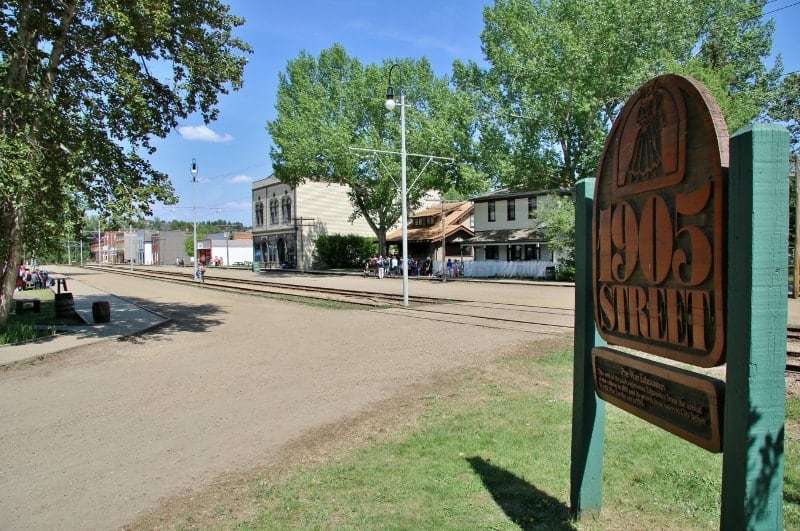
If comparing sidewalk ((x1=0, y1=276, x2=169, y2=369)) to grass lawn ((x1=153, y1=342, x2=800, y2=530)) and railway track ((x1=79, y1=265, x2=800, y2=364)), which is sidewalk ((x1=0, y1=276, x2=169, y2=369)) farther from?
grass lawn ((x1=153, y1=342, x2=800, y2=530))

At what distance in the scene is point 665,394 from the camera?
123 inches

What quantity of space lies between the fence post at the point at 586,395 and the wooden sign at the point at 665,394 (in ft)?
0.61

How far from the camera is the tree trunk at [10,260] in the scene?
46.5 ft

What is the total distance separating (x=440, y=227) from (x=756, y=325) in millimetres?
52502

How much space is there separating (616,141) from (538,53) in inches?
1280

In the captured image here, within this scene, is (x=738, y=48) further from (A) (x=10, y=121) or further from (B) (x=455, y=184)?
(A) (x=10, y=121)

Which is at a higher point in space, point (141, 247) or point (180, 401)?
point (141, 247)

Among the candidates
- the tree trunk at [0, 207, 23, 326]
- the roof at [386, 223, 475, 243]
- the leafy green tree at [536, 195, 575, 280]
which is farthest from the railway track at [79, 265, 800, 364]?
the roof at [386, 223, 475, 243]

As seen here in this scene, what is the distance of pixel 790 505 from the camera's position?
4.15 meters

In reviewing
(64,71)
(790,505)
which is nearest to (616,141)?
(790,505)

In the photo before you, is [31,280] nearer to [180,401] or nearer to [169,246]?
[180,401]

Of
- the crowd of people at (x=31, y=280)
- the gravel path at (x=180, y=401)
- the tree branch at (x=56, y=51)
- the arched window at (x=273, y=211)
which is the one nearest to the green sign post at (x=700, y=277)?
the gravel path at (x=180, y=401)

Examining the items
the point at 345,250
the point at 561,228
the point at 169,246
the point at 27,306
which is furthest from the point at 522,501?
the point at 169,246

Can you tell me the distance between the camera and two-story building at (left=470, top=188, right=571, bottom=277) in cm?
3875
